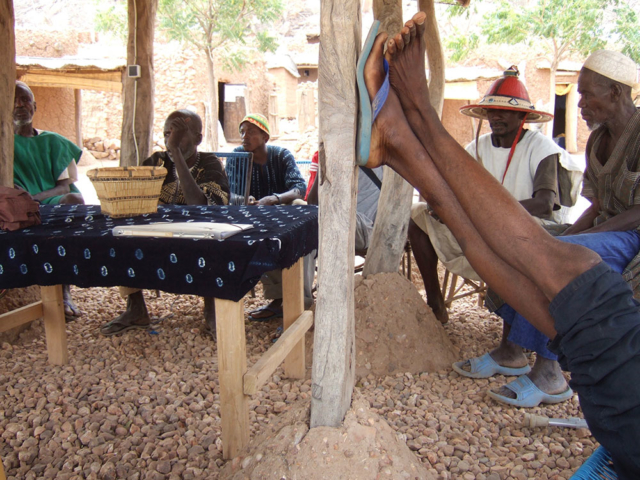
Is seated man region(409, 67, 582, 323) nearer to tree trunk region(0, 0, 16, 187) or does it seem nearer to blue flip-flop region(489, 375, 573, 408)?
blue flip-flop region(489, 375, 573, 408)

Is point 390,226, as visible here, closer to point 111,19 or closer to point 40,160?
point 40,160

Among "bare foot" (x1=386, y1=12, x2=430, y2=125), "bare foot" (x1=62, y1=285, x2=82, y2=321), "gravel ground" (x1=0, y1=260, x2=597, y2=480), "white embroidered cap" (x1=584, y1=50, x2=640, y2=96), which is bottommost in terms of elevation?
"gravel ground" (x1=0, y1=260, x2=597, y2=480)

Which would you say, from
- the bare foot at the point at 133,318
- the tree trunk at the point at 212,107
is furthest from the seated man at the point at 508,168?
the tree trunk at the point at 212,107

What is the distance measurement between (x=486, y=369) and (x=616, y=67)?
1676 millimetres

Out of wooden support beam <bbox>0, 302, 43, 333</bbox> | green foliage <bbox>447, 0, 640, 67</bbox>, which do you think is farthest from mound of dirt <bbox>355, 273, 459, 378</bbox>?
green foliage <bbox>447, 0, 640, 67</bbox>

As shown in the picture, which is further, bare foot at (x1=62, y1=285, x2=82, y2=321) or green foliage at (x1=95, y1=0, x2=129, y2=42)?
green foliage at (x1=95, y1=0, x2=129, y2=42)

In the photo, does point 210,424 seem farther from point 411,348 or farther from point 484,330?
point 484,330

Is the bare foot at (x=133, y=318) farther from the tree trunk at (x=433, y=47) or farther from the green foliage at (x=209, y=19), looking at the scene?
the green foliage at (x=209, y=19)

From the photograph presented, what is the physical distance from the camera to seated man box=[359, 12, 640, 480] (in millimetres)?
1255

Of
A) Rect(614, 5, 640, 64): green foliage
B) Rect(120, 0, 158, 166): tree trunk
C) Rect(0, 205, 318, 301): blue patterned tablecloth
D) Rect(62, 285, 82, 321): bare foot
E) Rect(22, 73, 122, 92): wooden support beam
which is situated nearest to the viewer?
Rect(0, 205, 318, 301): blue patterned tablecloth

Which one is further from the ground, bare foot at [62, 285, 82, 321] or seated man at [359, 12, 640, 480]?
seated man at [359, 12, 640, 480]

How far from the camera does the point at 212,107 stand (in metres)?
12.9

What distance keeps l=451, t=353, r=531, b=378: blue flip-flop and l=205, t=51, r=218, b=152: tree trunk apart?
11.5 metres

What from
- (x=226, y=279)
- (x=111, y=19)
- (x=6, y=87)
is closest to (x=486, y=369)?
(x=226, y=279)
